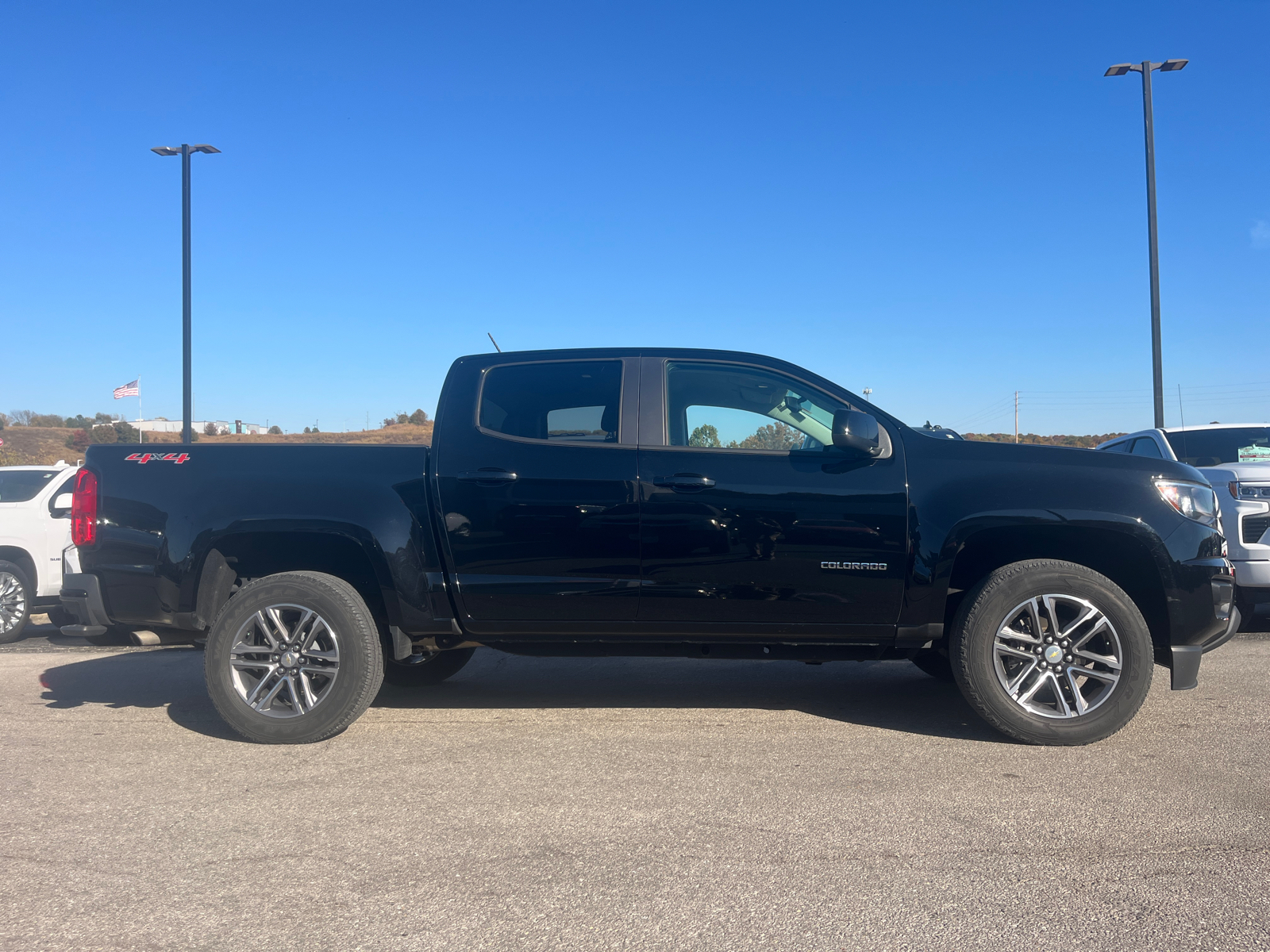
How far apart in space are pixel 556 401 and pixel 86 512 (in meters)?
2.50

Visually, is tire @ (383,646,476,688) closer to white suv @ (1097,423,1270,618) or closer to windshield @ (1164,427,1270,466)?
white suv @ (1097,423,1270,618)

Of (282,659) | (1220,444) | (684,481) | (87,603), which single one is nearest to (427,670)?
(282,659)

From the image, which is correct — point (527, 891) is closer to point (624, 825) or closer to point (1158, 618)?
point (624, 825)

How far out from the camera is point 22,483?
30.7ft

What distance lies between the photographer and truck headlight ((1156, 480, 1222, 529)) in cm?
445

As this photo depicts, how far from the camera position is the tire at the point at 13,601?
873 cm

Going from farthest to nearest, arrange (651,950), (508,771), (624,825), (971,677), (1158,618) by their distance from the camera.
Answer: (1158,618), (971,677), (508,771), (624,825), (651,950)

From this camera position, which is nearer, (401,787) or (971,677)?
(401,787)

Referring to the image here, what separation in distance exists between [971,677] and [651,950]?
246 centimetres

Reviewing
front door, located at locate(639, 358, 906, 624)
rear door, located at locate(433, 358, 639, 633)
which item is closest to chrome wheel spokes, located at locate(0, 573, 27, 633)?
rear door, located at locate(433, 358, 639, 633)

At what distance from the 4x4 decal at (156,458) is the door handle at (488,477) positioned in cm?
150

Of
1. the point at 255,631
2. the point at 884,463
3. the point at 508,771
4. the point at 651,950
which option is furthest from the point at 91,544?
the point at 884,463

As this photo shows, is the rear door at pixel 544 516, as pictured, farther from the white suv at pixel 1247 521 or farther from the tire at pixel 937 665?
the white suv at pixel 1247 521

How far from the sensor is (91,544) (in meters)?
4.78
